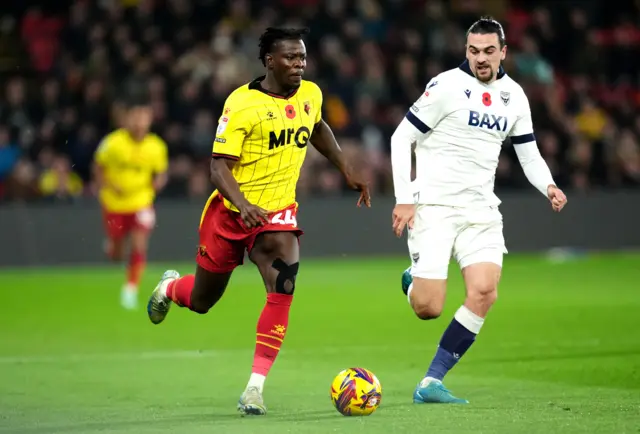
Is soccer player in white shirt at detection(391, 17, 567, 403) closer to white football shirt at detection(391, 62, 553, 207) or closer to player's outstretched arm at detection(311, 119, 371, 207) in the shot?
white football shirt at detection(391, 62, 553, 207)

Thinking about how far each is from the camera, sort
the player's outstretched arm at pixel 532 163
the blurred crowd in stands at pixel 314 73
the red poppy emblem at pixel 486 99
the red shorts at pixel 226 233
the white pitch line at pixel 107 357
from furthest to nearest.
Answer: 1. the blurred crowd in stands at pixel 314 73
2. the white pitch line at pixel 107 357
3. the player's outstretched arm at pixel 532 163
4. the red poppy emblem at pixel 486 99
5. the red shorts at pixel 226 233

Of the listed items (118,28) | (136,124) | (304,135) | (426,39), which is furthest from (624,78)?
(304,135)

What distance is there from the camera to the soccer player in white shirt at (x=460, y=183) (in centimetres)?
827

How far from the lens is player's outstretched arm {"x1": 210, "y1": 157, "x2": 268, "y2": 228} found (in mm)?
7766

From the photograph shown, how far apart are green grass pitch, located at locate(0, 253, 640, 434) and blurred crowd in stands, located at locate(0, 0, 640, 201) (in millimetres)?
2938

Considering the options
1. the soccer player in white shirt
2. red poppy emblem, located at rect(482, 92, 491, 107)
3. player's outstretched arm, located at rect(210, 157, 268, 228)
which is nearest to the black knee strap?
player's outstretched arm, located at rect(210, 157, 268, 228)

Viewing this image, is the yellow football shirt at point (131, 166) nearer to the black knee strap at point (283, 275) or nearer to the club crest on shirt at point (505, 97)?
the black knee strap at point (283, 275)

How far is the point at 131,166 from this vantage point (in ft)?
53.9

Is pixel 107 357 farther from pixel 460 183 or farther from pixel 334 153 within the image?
pixel 460 183

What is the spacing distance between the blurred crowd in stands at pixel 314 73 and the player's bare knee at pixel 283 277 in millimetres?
12465

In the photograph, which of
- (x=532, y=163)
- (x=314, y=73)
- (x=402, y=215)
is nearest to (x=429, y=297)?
(x=402, y=215)

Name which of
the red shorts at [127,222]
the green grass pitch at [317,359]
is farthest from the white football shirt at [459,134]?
the red shorts at [127,222]

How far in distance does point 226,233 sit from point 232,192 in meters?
0.63

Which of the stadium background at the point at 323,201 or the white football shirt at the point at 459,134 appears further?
the stadium background at the point at 323,201
